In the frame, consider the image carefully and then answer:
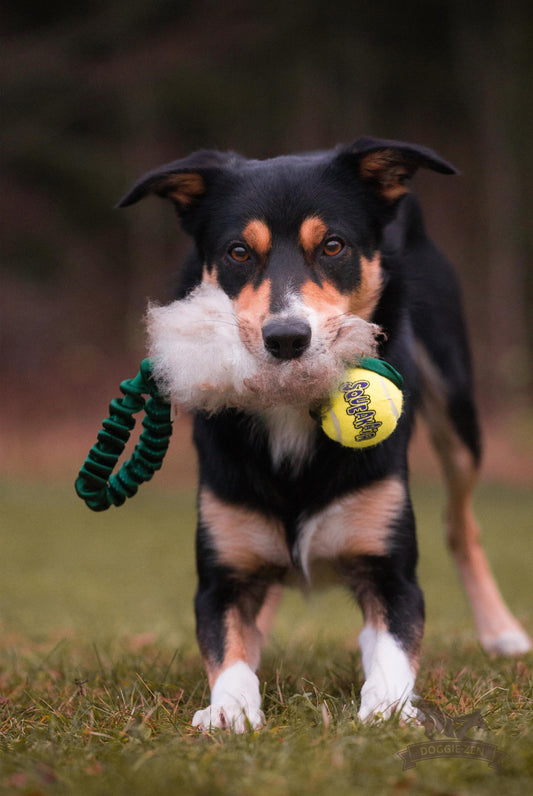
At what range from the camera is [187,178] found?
3430mm

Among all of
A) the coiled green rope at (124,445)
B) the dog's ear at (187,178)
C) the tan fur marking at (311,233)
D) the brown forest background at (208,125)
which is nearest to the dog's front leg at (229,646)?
the coiled green rope at (124,445)

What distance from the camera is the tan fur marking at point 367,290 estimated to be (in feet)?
10.5

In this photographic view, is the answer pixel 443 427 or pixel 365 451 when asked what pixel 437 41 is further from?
pixel 365 451

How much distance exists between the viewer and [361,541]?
3061mm

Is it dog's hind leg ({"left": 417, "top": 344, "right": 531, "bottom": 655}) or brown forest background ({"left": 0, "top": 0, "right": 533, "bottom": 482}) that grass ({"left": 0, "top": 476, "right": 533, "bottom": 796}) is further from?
brown forest background ({"left": 0, "top": 0, "right": 533, "bottom": 482})

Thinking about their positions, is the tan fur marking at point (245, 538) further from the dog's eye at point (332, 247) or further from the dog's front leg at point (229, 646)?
the dog's eye at point (332, 247)

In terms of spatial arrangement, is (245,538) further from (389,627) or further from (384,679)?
(384,679)

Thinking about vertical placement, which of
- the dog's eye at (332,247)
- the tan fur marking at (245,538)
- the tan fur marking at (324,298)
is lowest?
the tan fur marking at (245,538)

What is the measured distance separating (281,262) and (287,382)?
50 cm

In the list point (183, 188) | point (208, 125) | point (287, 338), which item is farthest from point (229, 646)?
point (208, 125)

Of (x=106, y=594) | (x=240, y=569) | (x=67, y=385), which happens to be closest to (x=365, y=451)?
(x=240, y=569)

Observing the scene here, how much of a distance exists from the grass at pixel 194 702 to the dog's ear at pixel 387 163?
1.55 metres

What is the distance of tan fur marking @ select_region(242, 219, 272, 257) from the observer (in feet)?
10.2

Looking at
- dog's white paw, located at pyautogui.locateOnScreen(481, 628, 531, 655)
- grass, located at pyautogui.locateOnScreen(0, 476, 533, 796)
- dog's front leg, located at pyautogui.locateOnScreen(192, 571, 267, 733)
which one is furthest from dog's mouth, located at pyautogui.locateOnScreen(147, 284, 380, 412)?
dog's white paw, located at pyautogui.locateOnScreen(481, 628, 531, 655)
